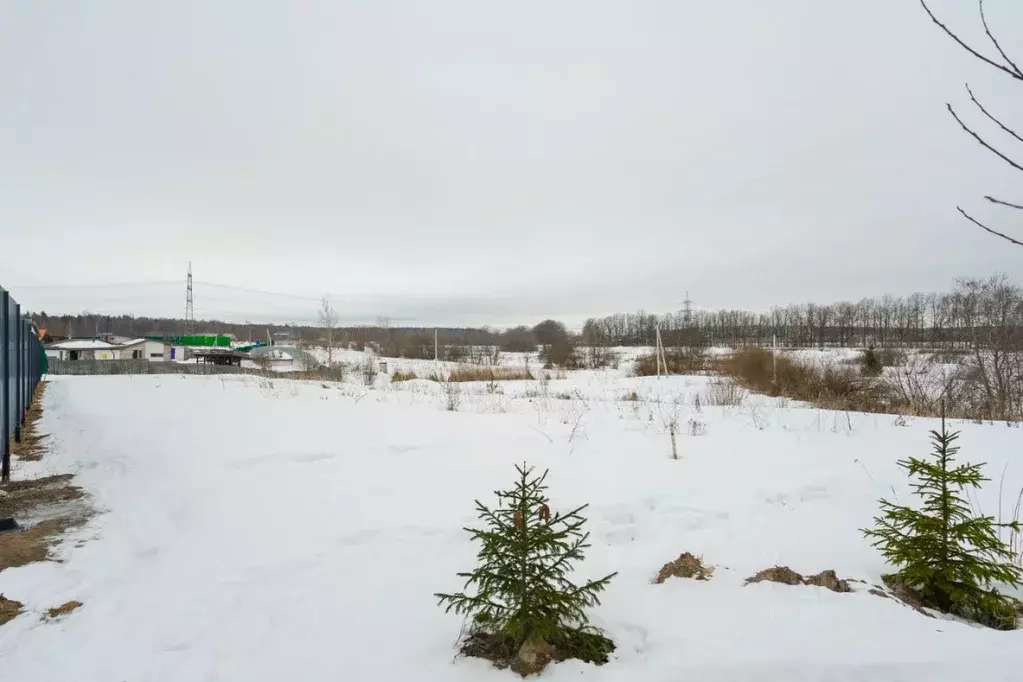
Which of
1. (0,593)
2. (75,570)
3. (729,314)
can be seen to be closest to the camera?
(0,593)

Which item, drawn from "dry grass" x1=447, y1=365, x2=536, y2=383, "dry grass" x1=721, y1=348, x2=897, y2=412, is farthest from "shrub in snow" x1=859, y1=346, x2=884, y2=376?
"dry grass" x1=447, y1=365, x2=536, y2=383

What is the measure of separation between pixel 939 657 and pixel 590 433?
17.0 ft

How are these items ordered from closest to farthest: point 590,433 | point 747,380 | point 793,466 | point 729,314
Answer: point 793,466 → point 590,433 → point 747,380 → point 729,314

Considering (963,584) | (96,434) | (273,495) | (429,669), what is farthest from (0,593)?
(96,434)

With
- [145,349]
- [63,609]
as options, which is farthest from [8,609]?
[145,349]

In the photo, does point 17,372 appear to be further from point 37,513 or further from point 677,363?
point 677,363

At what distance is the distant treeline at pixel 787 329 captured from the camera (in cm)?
2025

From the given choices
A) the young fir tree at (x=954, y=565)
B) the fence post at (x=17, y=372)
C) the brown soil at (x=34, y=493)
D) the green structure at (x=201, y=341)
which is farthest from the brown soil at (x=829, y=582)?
the green structure at (x=201, y=341)

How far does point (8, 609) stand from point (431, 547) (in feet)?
7.41

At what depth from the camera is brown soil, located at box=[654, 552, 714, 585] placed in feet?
9.41

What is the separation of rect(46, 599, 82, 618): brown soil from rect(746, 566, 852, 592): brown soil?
11.8 feet

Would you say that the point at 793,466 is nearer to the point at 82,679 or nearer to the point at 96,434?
the point at 82,679

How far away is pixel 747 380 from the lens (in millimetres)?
19672

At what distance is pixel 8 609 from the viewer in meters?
2.65
